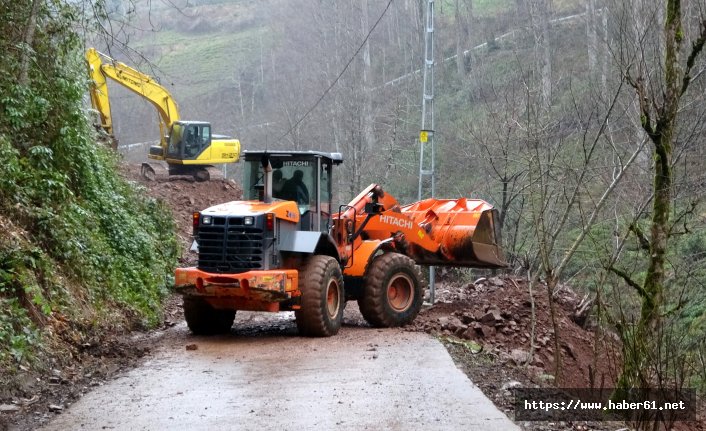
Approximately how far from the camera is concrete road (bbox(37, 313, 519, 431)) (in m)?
8.13

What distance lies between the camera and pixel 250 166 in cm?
1425

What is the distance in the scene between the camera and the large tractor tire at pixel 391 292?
1464 cm

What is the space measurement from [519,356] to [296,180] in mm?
4287

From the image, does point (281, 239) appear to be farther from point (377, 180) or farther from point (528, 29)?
point (528, 29)

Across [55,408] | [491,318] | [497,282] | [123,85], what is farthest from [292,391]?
[123,85]

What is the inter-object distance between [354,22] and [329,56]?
252 centimetres

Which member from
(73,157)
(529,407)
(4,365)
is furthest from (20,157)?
(529,407)

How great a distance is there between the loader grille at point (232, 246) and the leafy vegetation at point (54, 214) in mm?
1814

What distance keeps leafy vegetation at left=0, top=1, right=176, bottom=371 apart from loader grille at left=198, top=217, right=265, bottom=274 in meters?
1.81

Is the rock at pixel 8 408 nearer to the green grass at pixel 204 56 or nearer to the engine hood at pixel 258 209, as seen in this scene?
the engine hood at pixel 258 209

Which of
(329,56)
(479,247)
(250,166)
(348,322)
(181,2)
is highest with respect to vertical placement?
(181,2)

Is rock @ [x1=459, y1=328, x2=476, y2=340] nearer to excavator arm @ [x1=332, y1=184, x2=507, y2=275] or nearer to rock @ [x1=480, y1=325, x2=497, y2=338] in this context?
rock @ [x1=480, y1=325, x2=497, y2=338]

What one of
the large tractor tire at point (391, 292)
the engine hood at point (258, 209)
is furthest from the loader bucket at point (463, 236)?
the engine hood at point (258, 209)

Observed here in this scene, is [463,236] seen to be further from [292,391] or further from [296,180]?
[292,391]
